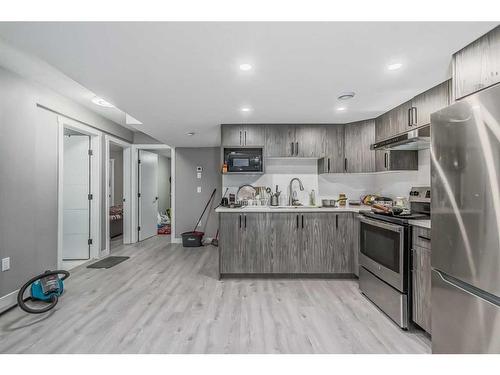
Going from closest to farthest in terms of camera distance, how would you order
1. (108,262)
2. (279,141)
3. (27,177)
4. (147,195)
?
(27,177) → (279,141) → (108,262) → (147,195)

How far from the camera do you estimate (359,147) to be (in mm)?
3490

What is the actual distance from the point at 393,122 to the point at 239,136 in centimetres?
199

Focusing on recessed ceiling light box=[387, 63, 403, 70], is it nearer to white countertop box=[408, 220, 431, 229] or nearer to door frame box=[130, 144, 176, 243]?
white countertop box=[408, 220, 431, 229]

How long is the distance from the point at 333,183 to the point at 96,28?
346 cm

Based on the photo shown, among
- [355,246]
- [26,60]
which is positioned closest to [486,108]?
[355,246]

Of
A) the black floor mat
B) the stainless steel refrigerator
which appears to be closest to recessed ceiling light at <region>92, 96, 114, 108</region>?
the black floor mat

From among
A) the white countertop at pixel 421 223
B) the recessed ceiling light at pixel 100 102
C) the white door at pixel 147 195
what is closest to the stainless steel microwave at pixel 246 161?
the recessed ceiling light at pixel 100 102

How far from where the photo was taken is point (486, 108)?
3.86 feet

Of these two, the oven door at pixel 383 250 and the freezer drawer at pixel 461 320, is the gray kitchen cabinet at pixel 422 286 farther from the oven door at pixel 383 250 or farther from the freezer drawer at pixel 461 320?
the freezer drawer at pixel 461 320

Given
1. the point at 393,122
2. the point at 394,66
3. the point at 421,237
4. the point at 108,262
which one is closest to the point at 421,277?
the point at 421,237

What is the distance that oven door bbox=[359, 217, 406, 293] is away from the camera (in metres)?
2.18

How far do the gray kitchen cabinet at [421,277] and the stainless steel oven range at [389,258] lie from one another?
53mm

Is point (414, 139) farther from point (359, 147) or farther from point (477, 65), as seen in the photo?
point (359, 147)

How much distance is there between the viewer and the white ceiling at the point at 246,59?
1.43 meters
